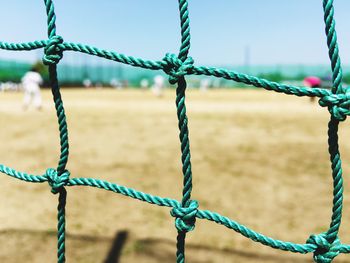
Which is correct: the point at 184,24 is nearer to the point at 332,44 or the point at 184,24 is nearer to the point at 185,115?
the point at 185,115

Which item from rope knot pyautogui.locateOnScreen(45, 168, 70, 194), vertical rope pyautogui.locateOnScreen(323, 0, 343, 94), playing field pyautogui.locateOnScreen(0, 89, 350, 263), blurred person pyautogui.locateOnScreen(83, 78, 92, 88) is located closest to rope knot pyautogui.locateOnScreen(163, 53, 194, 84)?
vertical rope pyautogui.locateOnScreen(323, 0, 343, 94)

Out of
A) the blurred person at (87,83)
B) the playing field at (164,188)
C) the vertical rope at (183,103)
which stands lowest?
the blurred person at (87,83)

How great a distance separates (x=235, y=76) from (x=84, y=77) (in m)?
24.6

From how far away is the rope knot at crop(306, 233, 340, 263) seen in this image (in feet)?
3.65

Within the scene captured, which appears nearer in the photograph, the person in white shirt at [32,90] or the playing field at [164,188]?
the playing field at [164,188]

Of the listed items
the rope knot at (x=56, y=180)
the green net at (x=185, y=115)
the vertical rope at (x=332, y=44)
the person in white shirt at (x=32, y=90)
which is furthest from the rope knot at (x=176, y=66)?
the person in white shirt at (x=32, y=90)

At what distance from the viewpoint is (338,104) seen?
3.46 ft

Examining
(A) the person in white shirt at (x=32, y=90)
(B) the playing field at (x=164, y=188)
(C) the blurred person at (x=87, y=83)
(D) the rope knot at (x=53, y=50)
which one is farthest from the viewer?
(C) the blurred person at (x=87, y=83)

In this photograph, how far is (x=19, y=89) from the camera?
66.7ft

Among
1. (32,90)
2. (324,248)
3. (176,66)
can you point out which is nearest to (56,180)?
(176,66)

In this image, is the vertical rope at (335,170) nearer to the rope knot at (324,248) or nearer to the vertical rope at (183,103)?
the rope knot at (324,248)

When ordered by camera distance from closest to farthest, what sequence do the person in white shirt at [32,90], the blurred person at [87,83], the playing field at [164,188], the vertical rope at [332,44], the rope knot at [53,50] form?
the vertical rope at [332,44] < the rope knot at [53,50] < the playing field at [164,188] < the person in white shirt at [32,90] < the blurred person at [87,83]

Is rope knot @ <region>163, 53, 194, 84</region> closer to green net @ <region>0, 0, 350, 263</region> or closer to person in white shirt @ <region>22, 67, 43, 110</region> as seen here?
green net @ <region>0, 0, 350, 263</region>

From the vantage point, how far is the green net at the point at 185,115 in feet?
3.47
